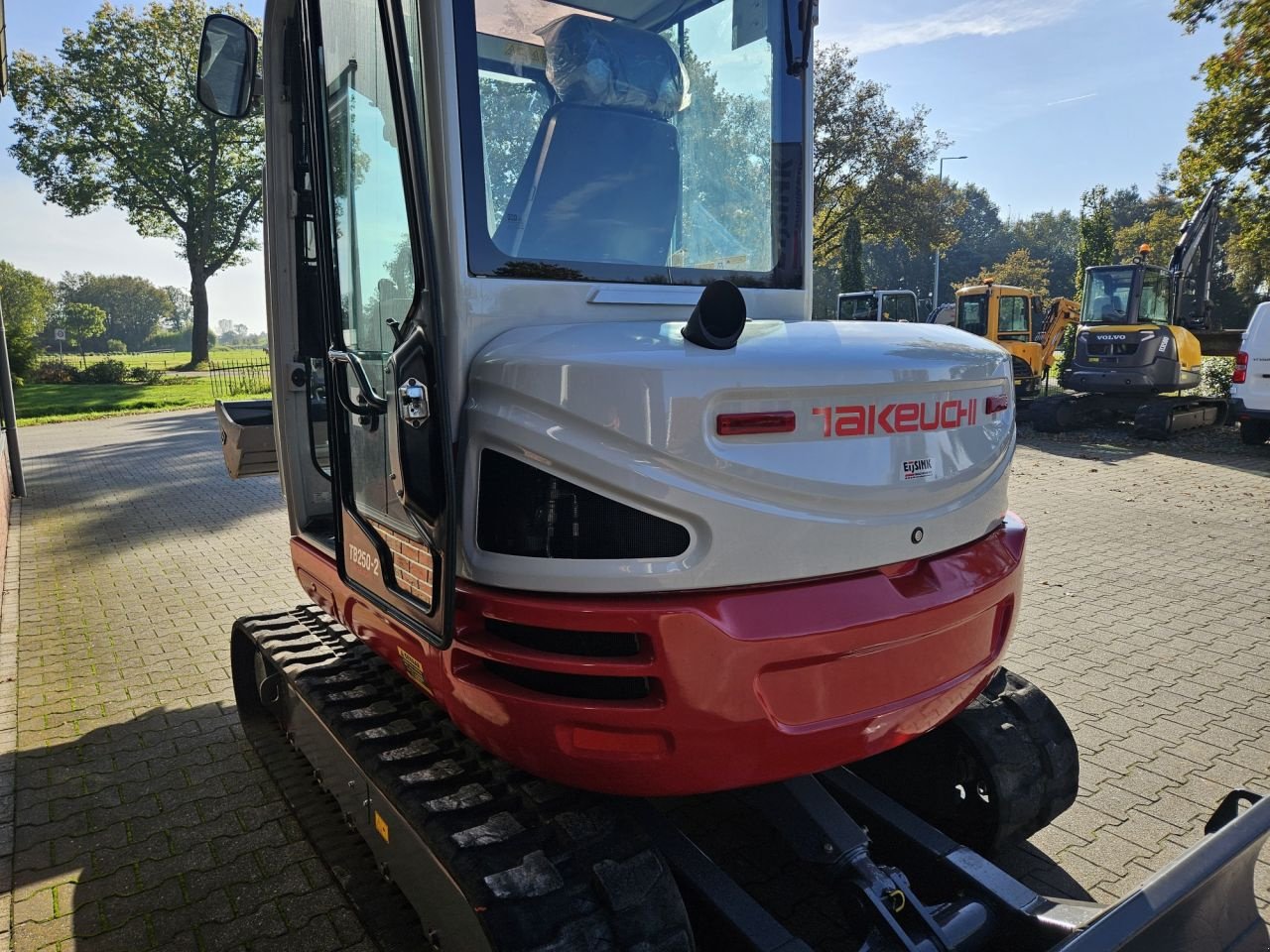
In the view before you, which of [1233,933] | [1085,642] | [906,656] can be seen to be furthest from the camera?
[1085,642]

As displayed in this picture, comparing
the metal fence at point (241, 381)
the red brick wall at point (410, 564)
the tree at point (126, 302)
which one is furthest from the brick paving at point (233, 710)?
the tree at point (126, 302)

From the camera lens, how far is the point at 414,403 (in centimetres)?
192

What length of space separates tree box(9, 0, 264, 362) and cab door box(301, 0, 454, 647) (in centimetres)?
3538

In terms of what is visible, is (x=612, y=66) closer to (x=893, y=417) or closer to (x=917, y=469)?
(x=893, y=417)

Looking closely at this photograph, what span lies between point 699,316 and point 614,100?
951 millimetres

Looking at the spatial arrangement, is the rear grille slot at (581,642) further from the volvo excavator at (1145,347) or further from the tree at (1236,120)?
the tree at (1236,120)

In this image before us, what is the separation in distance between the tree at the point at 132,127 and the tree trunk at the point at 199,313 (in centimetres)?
213

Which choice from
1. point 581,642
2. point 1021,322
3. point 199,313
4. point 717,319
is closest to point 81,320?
point 199,313

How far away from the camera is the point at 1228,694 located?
434 centimetres

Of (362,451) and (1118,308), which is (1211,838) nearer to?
(362,451)

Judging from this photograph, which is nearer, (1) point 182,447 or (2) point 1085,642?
(2) point 1085,642

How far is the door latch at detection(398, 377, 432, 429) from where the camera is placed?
1896mm

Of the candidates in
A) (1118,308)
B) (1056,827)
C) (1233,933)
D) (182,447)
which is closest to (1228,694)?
(1056,827)

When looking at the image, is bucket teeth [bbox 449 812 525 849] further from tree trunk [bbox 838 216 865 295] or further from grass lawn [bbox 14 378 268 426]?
tree trunk [bbox 838 216 865 295]
